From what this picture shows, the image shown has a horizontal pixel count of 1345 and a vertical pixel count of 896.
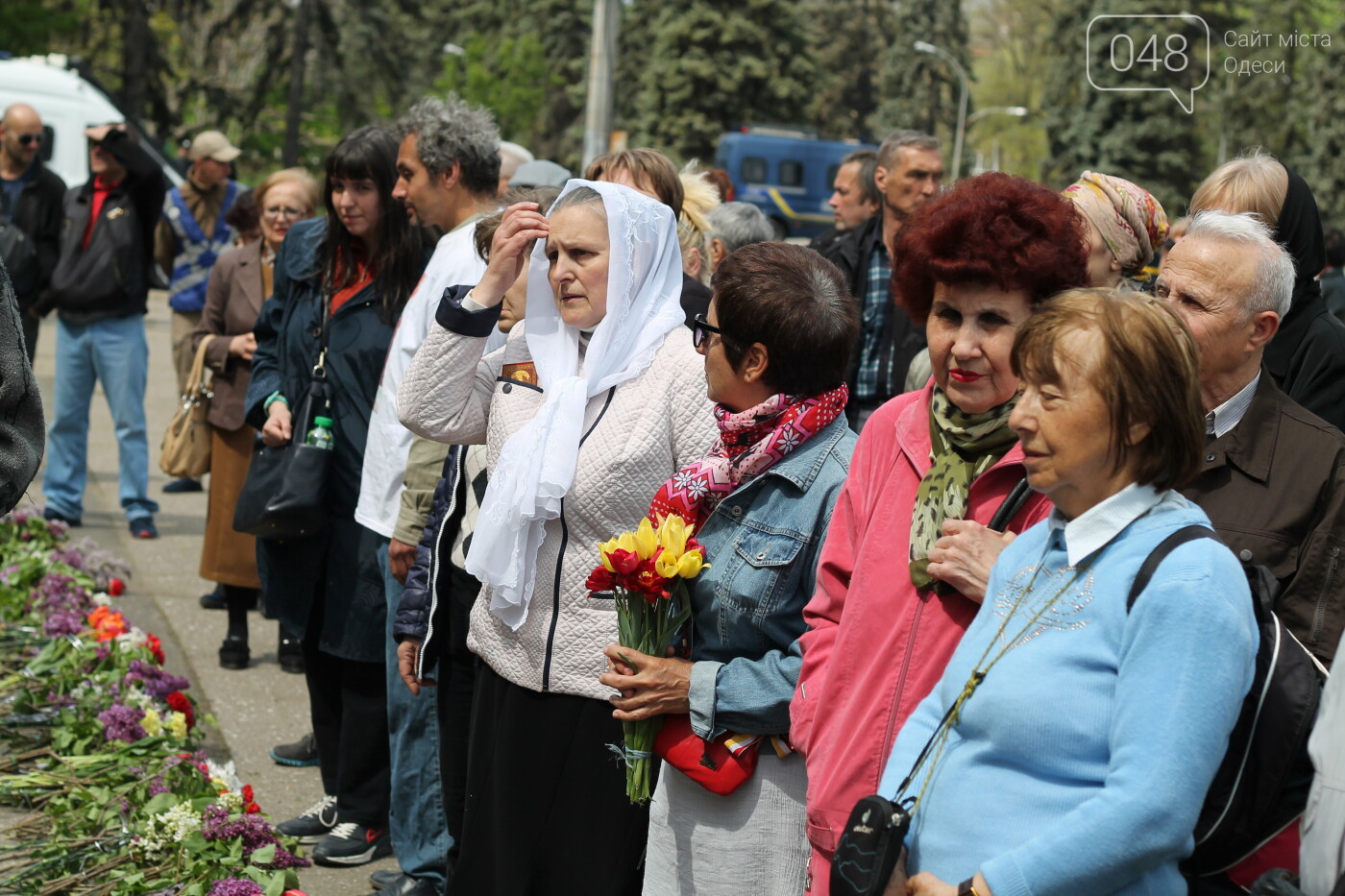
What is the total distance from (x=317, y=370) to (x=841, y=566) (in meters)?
2.83

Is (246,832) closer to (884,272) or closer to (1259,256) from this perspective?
(1259,256)

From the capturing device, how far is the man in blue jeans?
8.66 metres

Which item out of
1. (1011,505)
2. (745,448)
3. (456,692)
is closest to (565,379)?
(745,448)

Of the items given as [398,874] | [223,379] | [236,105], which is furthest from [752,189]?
[398,874]

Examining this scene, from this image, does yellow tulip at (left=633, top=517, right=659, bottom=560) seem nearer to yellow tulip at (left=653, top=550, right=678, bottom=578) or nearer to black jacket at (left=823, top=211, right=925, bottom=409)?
yellow tulip at (left=653, top=550, right=678, bottom=578)

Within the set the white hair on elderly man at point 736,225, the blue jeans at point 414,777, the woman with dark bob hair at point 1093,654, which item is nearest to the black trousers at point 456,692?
the blue jeans at point 414,777

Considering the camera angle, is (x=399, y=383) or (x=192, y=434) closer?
(x=399, y=383)

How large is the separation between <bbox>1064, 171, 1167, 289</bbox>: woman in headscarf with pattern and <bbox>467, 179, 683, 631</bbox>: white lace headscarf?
1.00m

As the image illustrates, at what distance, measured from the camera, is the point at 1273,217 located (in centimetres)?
341

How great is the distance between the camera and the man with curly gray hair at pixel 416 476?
4.26 meters

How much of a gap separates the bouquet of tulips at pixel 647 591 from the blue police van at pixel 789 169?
3880 centimetres

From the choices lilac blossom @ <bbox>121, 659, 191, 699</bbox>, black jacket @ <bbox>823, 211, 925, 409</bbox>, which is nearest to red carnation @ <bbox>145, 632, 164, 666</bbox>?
lilac blossom @ <bbox>121, 659, 191, 699</bbox>

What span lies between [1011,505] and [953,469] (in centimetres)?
12

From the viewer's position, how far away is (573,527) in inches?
131
